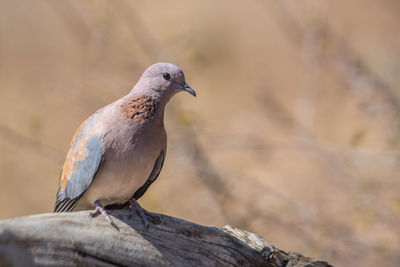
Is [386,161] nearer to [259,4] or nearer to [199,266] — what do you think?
[199,266]

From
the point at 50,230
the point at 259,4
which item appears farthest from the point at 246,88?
the point at 50,230

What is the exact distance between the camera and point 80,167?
3.14m

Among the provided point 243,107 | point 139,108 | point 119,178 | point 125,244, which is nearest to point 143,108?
point 139,108

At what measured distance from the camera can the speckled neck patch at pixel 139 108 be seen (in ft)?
10.1

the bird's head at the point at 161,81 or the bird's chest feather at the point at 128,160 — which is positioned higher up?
the bird's head at the point at 161,81

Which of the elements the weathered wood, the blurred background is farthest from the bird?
the blurred background

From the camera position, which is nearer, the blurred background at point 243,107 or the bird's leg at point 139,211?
the bird's leg at point 139,211

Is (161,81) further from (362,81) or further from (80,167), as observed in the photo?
(362,81)

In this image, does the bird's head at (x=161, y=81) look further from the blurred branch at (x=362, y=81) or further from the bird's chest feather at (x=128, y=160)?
the blurred branch at (x=362, y=81)

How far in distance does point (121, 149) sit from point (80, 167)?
30 cm

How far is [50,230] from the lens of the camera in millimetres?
2602

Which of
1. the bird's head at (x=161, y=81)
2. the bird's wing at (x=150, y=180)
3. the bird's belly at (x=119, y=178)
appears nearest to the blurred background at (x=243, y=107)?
the bird's wing at (x=150, y=180)

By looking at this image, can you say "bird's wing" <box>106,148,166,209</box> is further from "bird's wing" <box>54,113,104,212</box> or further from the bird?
"bird's wing" <box>54,113,104,212</box>

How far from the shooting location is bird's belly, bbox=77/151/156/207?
3021mm
